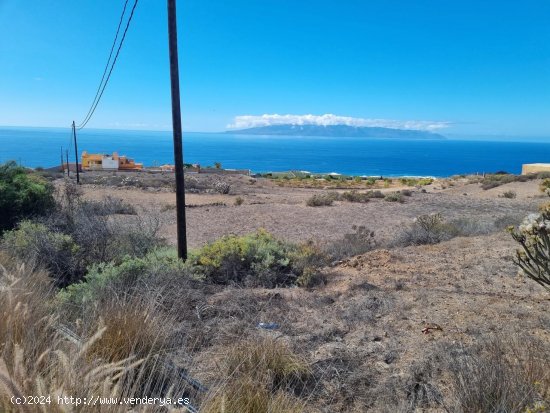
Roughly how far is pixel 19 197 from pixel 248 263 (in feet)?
25.0

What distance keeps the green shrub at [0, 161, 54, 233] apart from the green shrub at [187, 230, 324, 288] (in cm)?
620

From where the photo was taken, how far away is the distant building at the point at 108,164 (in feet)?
201

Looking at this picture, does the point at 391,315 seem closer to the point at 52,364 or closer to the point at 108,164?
the point at 52,364

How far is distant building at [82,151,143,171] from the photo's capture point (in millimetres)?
61219

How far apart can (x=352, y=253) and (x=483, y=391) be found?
8.05 metres

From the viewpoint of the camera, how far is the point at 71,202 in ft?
43.8

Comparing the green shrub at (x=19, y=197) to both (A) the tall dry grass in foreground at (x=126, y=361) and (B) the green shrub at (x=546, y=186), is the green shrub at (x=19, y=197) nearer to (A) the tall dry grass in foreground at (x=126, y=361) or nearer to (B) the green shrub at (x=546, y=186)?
(A) the tall dry grass in foreground at (x=126, y=361)

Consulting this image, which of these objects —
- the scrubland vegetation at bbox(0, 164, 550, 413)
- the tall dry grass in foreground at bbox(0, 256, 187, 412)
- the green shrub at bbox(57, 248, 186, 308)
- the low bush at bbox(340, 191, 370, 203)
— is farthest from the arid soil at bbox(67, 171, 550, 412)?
the low bush at bbox(340, 191, 370, 203)

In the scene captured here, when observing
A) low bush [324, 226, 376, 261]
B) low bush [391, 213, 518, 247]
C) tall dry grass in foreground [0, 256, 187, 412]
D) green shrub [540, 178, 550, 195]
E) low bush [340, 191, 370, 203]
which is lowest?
low bush [340, 191, 370, 203]

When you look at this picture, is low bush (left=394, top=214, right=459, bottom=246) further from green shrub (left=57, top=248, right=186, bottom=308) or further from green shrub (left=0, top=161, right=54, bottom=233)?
green shrub (left=0, top=161, right=54, bottom=233)

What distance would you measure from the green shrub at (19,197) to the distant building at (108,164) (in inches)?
1924

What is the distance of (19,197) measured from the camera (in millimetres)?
12445

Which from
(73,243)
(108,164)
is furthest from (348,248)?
(108,164)

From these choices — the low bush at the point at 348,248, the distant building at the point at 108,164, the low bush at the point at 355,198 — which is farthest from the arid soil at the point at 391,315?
the distant building at the point at 108,164
